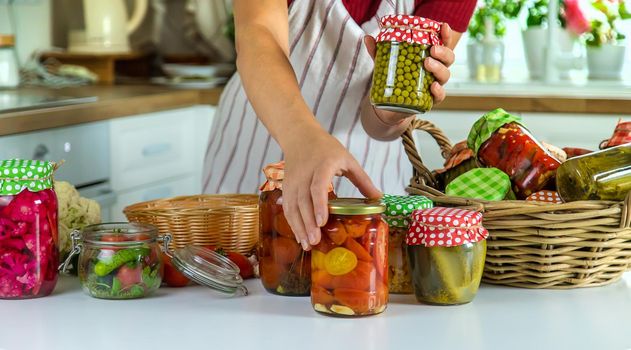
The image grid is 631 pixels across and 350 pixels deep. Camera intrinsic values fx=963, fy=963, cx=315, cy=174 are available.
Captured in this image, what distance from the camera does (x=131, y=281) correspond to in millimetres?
1120

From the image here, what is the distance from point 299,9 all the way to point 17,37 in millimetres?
1696

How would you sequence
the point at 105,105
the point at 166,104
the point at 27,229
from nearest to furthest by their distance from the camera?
the point at 27,229 → the point at 105,105 → the point at 166,104

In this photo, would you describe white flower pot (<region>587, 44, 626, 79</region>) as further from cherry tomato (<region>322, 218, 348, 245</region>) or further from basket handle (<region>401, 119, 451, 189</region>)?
cherry tomato (<region>322, 218, 348, 245</region>)

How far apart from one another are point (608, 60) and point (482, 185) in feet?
6.60

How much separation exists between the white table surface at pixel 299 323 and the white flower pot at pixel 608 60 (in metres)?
2.00

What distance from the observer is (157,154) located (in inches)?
113

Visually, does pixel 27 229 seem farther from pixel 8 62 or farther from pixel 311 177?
pixel 8 62

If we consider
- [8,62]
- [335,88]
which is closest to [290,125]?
[335,88]

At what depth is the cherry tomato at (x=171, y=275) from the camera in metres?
1.19

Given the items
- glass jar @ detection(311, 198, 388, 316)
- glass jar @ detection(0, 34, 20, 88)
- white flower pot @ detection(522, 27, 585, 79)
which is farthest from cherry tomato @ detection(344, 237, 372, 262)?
white flower pot @ detection(522, 27, 585, 79)

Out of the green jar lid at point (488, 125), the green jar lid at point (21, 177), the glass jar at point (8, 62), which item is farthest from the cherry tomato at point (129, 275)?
the glass jar at point (8, 62)

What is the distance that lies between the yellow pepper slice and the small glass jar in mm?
234

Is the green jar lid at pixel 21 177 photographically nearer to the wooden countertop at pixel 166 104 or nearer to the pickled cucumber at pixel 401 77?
the pickled cucumber at pixel 401 77

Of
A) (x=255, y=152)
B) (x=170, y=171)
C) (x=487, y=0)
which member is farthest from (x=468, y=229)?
(x=487, y=0)
